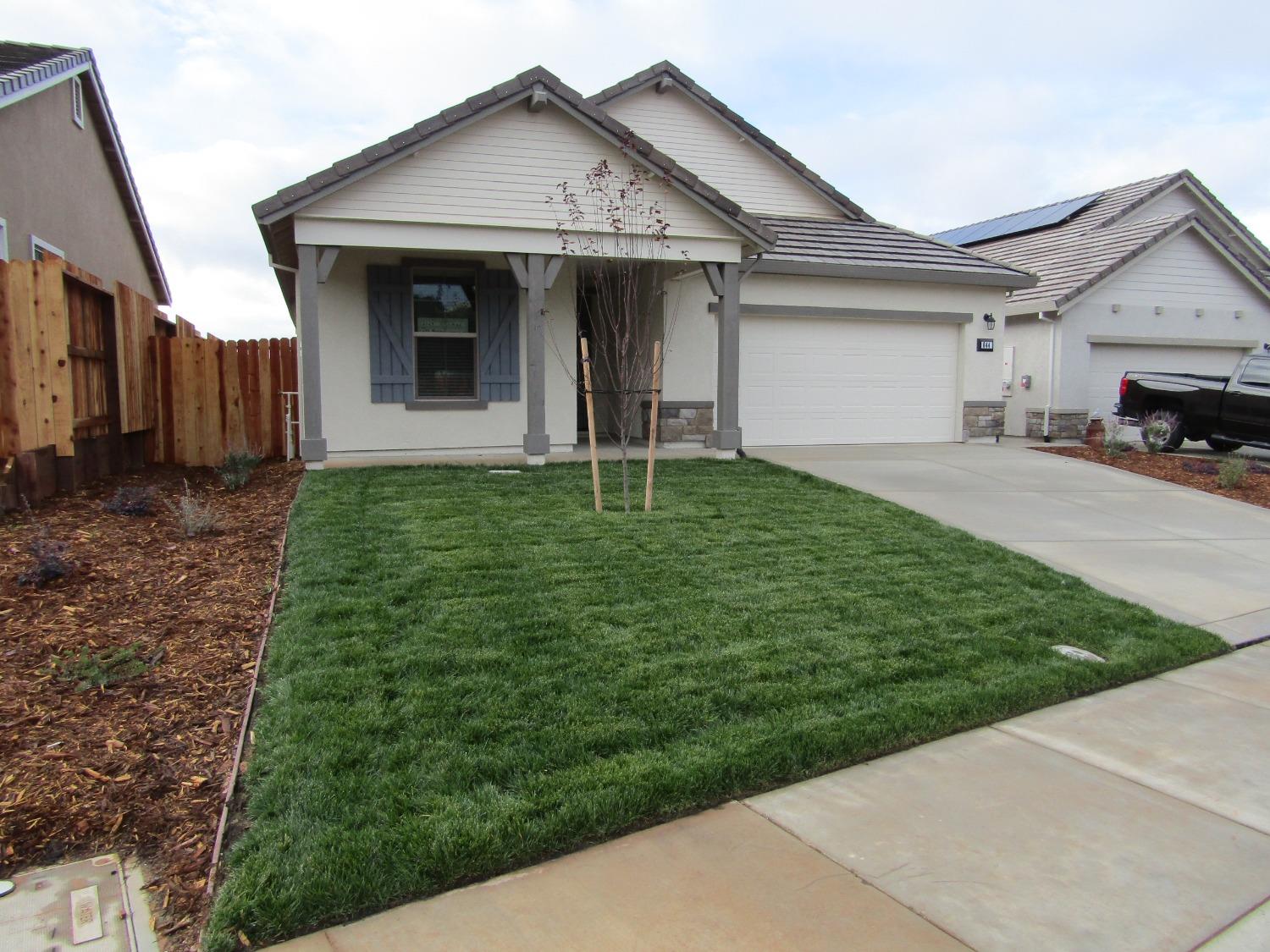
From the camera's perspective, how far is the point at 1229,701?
186 inches

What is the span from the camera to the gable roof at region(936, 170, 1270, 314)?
17375mm

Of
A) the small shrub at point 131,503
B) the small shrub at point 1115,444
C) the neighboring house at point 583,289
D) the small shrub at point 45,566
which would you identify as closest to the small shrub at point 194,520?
the small shrub at point 131,503

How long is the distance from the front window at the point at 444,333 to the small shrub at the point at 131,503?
442cm

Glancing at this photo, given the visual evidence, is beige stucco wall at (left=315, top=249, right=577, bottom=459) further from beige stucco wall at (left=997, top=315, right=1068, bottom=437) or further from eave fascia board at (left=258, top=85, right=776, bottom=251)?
beige stucco wall at (left=997, top=315, right=1068, bottom=437)

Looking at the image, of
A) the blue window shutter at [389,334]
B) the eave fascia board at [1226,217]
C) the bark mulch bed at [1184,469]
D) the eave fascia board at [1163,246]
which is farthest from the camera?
the eave fascia board at [1226,217]

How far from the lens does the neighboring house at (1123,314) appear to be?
17.3 m

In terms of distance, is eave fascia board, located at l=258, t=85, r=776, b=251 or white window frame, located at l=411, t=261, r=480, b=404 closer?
eave fascia board, located at l=258, t=85, r=776, b=251

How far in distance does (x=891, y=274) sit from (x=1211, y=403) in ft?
18.4

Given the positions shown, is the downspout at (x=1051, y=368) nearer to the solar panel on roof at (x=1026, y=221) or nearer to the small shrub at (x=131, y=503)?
the solar panel on roof at (x=1026, y=221)

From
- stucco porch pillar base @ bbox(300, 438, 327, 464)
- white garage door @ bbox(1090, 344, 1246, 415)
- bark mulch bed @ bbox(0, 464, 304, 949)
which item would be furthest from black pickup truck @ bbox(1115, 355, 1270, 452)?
bark mulch bed @ bbox(0, 464, 304, 949)

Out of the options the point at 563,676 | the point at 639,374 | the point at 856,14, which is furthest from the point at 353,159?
the point at 563,676

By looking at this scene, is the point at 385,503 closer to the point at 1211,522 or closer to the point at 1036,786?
the point at 1036,786

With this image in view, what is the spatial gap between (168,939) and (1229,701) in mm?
4949

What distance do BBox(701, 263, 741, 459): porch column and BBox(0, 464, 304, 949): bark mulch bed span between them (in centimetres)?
667
